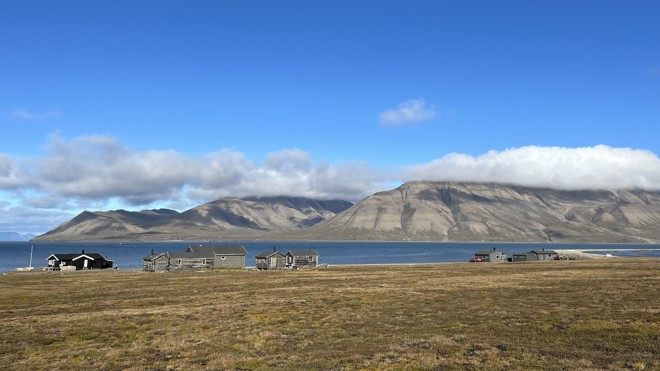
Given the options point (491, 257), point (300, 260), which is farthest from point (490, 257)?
point (300, 260)

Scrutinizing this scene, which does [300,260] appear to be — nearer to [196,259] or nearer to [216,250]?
[216,250]

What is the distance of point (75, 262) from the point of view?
151625 mm

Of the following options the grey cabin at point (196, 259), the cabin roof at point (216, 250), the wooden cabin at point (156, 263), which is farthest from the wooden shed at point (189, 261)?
the wooden cabin at point (156, 263)

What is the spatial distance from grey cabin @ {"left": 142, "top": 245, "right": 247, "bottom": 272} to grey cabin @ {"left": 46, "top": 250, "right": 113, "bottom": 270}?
24.4 meters

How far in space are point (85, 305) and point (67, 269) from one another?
10794 cm

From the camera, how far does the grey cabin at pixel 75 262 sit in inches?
5842

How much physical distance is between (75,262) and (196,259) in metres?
42.1

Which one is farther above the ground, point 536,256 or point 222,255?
point 222,255

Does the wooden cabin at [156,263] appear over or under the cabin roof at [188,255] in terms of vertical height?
under

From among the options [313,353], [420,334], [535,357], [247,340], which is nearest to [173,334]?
[247,340]

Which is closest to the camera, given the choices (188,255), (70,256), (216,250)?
(188,255)

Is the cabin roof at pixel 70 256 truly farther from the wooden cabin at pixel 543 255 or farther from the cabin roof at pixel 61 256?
the wooden cabin at pixel 543 255

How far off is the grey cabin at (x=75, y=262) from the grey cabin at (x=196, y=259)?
79.9 feet

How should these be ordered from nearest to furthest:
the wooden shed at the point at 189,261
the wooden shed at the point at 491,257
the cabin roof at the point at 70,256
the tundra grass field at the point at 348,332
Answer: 1. the tundra grass field at the point at 348,332
2. the wooden shed at the point at 189,261
3. the cabin roof at the point at 70,256
4. the wooden shed at the point at 491,257
